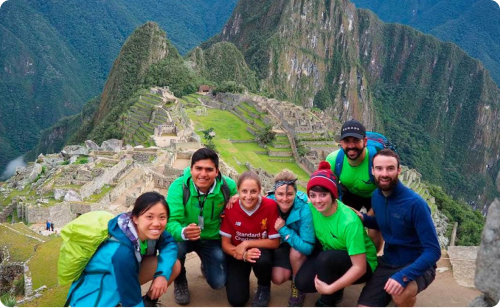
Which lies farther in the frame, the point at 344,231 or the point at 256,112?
the point at 256,112

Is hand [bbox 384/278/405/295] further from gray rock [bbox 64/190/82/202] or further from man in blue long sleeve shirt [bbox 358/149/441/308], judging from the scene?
gray rock [bbox 64/190/82/202]

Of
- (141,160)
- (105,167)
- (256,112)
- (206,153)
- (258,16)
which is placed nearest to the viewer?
(206,153)

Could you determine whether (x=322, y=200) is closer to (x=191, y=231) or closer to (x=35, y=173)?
(x=191, y=231)

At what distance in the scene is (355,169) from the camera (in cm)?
517

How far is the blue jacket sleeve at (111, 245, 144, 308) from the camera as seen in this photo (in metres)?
3.69

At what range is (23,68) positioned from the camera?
11150 cm

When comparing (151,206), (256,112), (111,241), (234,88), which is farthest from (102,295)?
(234,88)

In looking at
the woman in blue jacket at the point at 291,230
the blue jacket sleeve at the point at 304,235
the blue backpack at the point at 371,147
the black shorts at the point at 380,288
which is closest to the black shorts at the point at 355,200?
the blue backpack at the point at 371,147

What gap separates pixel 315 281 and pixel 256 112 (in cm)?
3839

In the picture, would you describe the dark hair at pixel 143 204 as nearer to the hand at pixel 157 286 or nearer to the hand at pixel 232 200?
the hand at pixel 157 286

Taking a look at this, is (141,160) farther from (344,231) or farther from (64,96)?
(64,96)

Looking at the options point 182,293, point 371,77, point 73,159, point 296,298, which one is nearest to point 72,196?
point 73,159

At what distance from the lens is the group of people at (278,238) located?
12.5ft

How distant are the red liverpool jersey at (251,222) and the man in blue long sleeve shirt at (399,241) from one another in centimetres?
110
